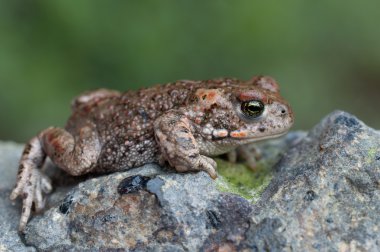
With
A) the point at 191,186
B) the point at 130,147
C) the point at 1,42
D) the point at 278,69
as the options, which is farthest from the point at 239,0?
the point at 191,186

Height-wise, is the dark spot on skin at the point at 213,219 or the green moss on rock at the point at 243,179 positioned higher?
the green moss on rock at the point at 243,179

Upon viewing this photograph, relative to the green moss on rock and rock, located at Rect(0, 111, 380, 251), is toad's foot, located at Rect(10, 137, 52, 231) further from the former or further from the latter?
the green moss on rock

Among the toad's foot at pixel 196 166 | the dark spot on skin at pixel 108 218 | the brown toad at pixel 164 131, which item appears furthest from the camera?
the brown toad at pixel 164 131

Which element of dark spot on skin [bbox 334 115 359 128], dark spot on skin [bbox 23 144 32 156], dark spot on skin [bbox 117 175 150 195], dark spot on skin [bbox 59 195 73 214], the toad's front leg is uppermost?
dark spot on skin [bbox 334 115 359 128]

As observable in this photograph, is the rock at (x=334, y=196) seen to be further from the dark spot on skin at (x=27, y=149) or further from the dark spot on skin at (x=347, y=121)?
the dark spot on skin at (x=27, y=149)

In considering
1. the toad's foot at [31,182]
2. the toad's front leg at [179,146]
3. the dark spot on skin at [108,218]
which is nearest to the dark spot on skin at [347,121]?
the toad's front leg at [179,146]

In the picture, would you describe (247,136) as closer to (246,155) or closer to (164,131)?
(246,155)

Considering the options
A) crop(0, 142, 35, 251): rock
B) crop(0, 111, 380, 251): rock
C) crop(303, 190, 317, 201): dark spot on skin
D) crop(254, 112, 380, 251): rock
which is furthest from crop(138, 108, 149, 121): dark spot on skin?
crop(303, 190, 317, 201): dark spot on skin

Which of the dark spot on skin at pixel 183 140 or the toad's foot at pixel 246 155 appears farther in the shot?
the toad's foot at pixel 246 155
